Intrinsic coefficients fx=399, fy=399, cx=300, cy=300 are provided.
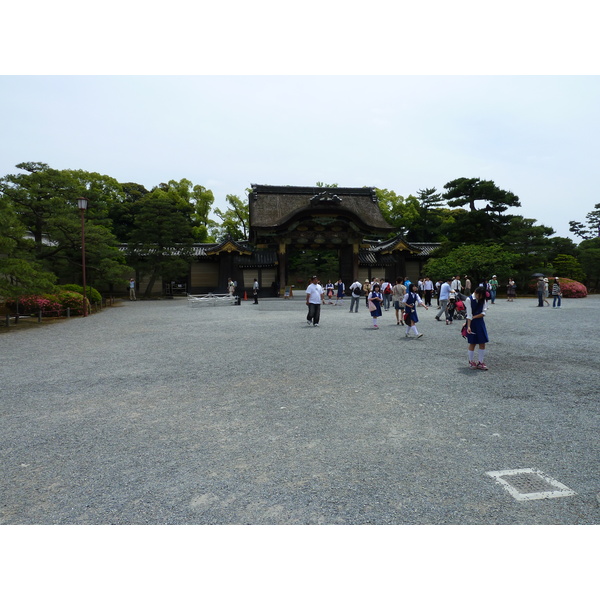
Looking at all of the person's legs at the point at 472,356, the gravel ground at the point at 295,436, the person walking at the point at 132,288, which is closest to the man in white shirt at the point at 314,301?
the gravel ground at the point at 295,436

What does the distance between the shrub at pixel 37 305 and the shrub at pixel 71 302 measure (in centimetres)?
27

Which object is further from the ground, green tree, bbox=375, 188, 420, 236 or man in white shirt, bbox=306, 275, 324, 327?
green tree, bbox=375, 188, 420, 236

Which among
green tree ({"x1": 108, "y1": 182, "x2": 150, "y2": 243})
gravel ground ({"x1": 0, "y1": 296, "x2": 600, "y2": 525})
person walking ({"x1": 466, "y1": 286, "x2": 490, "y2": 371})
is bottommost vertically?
gravel ground ({"x1": 0, "y1": 296, "x2": 600, "y2": 525})

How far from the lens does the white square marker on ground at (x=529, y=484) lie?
2902 mm

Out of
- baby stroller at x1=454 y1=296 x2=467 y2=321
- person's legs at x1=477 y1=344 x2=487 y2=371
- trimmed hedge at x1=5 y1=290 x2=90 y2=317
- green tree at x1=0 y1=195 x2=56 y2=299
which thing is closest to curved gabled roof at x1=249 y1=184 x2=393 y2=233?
trimmed hedge at x1=5 y1=290 x2=90 y2=317

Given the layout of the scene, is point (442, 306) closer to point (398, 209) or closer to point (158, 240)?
point (158, 240)

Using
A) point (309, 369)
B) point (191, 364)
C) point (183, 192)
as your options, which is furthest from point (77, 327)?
point (183, 192)

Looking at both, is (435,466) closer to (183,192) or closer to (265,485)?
(265,485)

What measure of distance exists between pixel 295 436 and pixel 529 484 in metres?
2.04

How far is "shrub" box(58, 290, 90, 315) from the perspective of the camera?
17.0m

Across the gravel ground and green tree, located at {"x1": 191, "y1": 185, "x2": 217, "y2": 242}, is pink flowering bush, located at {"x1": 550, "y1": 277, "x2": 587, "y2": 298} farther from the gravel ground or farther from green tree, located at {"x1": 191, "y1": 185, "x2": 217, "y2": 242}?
green tree, located at {"x1": 191, "y1": 185, "x2": 217, "y2": 242}

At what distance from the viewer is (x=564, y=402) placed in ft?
16.4

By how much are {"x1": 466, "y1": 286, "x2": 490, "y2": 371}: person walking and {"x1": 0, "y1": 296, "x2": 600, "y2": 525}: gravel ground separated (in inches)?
12.6

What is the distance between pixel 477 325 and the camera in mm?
6809
